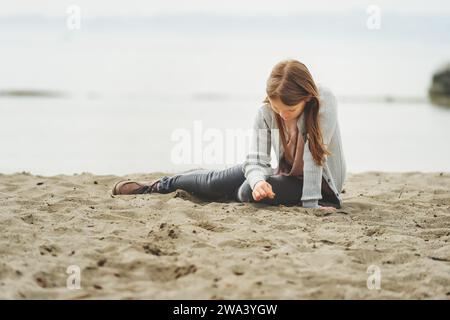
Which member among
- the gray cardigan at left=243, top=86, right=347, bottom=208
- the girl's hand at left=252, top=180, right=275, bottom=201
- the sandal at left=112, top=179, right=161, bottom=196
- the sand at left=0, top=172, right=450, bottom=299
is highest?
the gray cardigan at left=243, top=86, right=347, bottom=208

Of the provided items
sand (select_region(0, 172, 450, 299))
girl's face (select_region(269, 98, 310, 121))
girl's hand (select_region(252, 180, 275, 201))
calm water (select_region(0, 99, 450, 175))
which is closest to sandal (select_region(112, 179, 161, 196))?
sand (select_region(0, 172, 450, 299))

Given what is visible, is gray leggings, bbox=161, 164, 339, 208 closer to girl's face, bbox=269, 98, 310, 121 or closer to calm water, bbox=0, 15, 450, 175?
girl's face, bbox=269, 98, 310, 121

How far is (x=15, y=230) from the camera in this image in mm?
3359

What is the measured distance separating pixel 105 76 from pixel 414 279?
1398 cm

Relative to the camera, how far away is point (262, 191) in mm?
3828

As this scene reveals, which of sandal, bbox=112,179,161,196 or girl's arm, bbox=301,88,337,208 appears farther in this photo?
sandal, bbox=112,179,161,196

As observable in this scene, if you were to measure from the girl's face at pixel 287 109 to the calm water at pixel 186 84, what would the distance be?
241 centimetres

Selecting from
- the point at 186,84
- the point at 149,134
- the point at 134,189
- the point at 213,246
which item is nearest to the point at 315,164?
the point at 213,246

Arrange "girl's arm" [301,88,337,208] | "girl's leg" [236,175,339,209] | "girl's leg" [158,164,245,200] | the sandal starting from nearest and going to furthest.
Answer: "girl's arm" [301,88,337,208] → "girl's leg" [236,175,339,209] → "girl's leg" [158,164,245,200] → the sandal

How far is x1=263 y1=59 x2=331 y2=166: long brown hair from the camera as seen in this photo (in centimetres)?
379

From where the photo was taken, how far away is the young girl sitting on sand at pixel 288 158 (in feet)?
12.6

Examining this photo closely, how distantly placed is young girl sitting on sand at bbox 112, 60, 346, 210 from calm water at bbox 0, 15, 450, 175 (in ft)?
6.40
